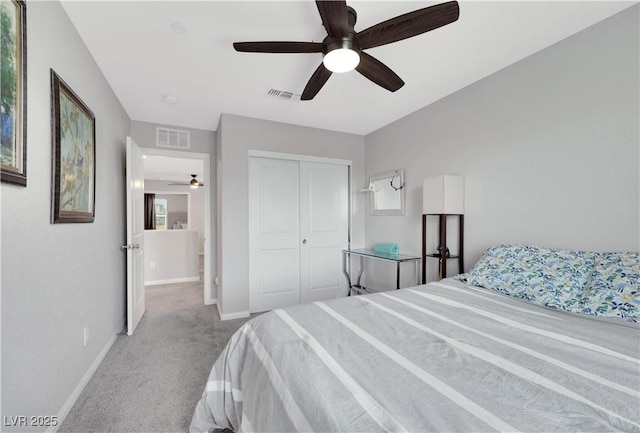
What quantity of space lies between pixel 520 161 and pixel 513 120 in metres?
0.36

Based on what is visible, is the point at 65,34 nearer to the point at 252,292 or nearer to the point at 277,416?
the point at 277,416

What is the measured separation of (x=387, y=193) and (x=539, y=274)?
2.08 meters

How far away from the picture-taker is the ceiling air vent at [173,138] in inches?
141

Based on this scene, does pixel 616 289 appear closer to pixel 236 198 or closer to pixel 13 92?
pixel 13 92

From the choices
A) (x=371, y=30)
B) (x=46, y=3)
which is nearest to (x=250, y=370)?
(x=371, y=30)

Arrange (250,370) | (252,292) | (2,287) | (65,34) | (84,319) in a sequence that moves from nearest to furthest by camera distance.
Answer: (2,287) < (250,370) < (65,34) < (84,319) < (252,292)

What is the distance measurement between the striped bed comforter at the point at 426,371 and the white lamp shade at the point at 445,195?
1140mm

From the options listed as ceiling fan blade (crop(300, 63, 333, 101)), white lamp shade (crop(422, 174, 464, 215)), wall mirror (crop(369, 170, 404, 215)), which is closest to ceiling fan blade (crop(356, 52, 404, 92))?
ceiling fan blade (crop(300, 63, 333, 101))

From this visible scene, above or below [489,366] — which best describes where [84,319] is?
below

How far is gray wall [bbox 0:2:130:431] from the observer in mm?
1177

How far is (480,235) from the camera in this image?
99.2 inches

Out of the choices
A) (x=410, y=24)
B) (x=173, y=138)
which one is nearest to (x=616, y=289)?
(x=410, y=24)

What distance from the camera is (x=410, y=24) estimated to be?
4.75 ft

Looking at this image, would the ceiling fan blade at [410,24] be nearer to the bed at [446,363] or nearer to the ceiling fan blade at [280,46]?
the ceiling fan blade at [280,46]
